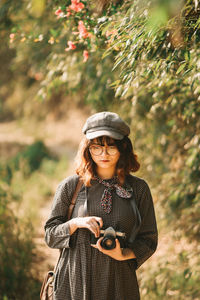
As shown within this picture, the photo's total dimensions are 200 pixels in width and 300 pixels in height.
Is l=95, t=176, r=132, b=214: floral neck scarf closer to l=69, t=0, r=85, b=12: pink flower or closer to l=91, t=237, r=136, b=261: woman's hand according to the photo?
l=91, t=237, r=136, b=261: woman's hand

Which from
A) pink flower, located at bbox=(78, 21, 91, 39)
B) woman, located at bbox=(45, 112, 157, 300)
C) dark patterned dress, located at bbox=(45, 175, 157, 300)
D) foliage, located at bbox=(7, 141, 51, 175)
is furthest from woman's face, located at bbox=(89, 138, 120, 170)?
foliage, located at bbox=(7, 141, 51, 175)

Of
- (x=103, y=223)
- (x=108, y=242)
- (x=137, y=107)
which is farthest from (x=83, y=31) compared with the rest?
(x=137, y=107)

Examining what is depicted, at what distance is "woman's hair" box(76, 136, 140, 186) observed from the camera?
6.21ft

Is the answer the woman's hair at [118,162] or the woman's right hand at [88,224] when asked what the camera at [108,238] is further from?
the woman's hair at [118,162]

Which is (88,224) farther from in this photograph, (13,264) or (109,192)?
(13,264)

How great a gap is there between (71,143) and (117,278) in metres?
12.6

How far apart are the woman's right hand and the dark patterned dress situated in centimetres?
4

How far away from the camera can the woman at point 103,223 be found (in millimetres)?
1780

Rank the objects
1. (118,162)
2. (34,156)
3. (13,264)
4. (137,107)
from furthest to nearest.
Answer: (34,156), (137,107), (13,264), (118,162)

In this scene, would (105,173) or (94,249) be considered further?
(105,173)

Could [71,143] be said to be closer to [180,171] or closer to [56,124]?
[56,124]

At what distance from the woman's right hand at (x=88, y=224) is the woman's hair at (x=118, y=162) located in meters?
0.20

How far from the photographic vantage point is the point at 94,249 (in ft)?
5.95

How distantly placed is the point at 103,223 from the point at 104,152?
341 mm
